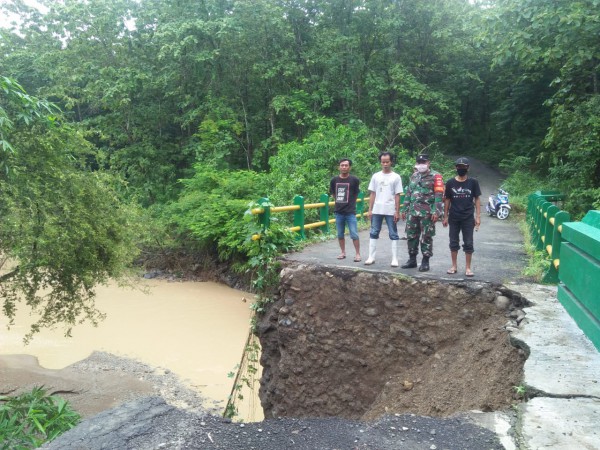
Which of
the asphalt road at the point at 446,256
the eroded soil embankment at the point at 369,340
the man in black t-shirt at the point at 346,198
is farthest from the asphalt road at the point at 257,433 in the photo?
the man in black t-shirt at the point at 346,198

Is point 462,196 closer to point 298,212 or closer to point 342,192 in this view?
point 342,192

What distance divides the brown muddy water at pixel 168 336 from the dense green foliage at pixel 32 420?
347 centimetres

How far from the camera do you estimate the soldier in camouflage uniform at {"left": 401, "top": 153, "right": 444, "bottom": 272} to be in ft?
22.2

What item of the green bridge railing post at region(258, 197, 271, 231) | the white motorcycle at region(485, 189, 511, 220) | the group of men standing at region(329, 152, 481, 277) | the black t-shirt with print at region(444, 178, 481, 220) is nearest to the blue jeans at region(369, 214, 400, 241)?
the group of men standing at region(329, 152, 481, 277)

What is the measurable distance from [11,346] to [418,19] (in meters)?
22.5

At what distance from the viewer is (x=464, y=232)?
267 inches

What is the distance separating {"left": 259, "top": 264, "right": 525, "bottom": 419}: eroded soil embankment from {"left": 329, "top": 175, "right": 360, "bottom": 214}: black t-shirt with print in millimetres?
1269

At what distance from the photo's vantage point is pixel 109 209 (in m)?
10.3

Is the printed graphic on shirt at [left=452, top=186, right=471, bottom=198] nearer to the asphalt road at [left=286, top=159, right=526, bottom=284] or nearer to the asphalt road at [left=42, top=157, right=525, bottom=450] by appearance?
the asphalt road at [left=286, top=159, right=526, bottom=284]

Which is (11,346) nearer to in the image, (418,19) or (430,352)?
(430,352)

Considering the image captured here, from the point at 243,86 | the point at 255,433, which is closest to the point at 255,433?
the point at 255,433

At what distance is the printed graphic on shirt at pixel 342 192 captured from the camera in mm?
7715

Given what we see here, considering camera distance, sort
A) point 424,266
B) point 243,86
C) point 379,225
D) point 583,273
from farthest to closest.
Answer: point 243,86 → point 379,225 → point 424,266 → point 583,273

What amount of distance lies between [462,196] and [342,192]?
1856mm
